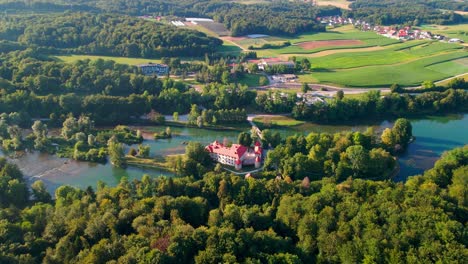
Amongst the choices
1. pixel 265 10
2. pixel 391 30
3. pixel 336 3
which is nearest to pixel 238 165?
pixel 391 30

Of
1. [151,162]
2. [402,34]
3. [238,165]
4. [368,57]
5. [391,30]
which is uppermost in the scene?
[391,30]

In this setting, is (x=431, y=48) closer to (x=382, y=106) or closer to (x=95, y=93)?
(x=382, y=106)

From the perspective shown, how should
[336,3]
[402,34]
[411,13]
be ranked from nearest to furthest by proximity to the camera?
[402,34], [411,13], [336,3]

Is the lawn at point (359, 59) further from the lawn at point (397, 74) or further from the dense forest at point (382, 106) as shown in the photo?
the dense forest at point (382, 106)

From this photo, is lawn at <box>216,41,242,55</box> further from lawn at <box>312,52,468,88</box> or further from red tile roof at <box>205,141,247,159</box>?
red tile roof at <box>205,141,247,159</box>

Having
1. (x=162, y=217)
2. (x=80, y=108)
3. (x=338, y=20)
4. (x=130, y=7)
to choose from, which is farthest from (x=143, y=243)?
(x=338, y=20)
